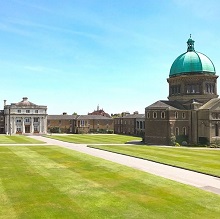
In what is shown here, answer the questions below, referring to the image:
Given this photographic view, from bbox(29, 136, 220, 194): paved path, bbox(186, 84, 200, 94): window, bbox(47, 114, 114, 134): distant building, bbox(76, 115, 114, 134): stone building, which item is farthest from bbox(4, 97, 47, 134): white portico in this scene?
bbox(29, 136, 220, 194): paved path

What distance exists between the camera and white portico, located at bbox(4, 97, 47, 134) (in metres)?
104

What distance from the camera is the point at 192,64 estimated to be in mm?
66562

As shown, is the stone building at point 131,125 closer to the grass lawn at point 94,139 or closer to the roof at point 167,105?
the grass lawn at point 94,139

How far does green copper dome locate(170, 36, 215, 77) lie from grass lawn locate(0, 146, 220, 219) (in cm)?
4439

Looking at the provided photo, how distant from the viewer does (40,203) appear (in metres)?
16.4

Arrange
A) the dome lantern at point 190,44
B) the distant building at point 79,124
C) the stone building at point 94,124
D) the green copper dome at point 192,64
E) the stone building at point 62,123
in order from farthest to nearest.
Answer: the stone building at point 62,123 → the distant building at point 79,124 → the stone building at point 94,124 → the dome lantern at point 190,44 → the green copper dome at point 192,64

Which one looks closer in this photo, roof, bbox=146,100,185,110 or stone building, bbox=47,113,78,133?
roof, bbox=146,100,185,110

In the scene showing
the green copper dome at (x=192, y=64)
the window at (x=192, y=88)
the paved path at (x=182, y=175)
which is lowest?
the paved path at (x=182, y=175)

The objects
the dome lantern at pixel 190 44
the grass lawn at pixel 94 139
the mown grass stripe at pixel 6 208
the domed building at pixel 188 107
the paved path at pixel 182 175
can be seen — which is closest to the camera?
the mown grass stripe at pixel 6 208

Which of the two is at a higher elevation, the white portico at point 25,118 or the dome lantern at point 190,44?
the dome lantern at point 190,44

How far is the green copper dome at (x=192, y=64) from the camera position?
66.2 metres

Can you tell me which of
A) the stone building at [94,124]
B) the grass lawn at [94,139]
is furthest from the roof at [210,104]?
the stone building at [94,124]

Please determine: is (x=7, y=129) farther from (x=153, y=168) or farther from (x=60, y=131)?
(x=153, y=168)

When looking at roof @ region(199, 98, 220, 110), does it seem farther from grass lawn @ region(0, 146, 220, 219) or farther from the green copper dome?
grass lawn @ region(0, 146, 220, 219)
